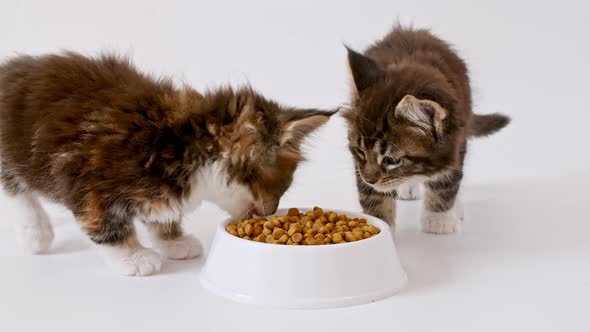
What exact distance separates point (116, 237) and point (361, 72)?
45.1 inches

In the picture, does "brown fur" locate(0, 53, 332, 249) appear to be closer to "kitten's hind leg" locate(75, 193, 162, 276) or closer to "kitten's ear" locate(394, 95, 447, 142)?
"kitten's hind leg" locate(75, 193, 162, 276)

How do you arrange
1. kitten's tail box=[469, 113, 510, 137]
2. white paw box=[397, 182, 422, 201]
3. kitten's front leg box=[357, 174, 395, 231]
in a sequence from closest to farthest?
kitten's front leg box=[357, 174, 395, 231] < kitten's tail box=[469, 113, 510, 137] < white paw box=[397, 182, 422, 201]

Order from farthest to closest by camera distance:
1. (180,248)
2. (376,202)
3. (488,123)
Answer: (488,123)
(376,202)
(180,248)

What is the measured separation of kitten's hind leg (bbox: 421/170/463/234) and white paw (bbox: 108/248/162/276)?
1.26 m

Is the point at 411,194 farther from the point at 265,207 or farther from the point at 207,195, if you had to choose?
the point at 207,195

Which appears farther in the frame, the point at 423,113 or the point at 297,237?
the point at 423,113

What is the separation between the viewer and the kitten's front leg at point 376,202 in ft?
10.1

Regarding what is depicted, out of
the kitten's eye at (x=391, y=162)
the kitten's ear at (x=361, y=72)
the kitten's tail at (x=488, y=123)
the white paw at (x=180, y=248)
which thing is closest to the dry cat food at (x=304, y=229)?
the kitten's eye at (x=391, y=162)

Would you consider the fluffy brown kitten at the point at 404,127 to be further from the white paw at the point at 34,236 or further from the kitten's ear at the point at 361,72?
the white paw at the point at 34,236

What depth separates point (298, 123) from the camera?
253cm

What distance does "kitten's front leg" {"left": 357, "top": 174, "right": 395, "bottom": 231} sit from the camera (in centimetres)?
309

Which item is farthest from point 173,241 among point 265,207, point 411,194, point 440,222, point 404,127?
point 411,194

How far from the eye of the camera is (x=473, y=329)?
2146 millimetres

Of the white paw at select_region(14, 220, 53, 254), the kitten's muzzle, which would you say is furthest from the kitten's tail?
the white paw at select_region(14, 220, 53, 254)
